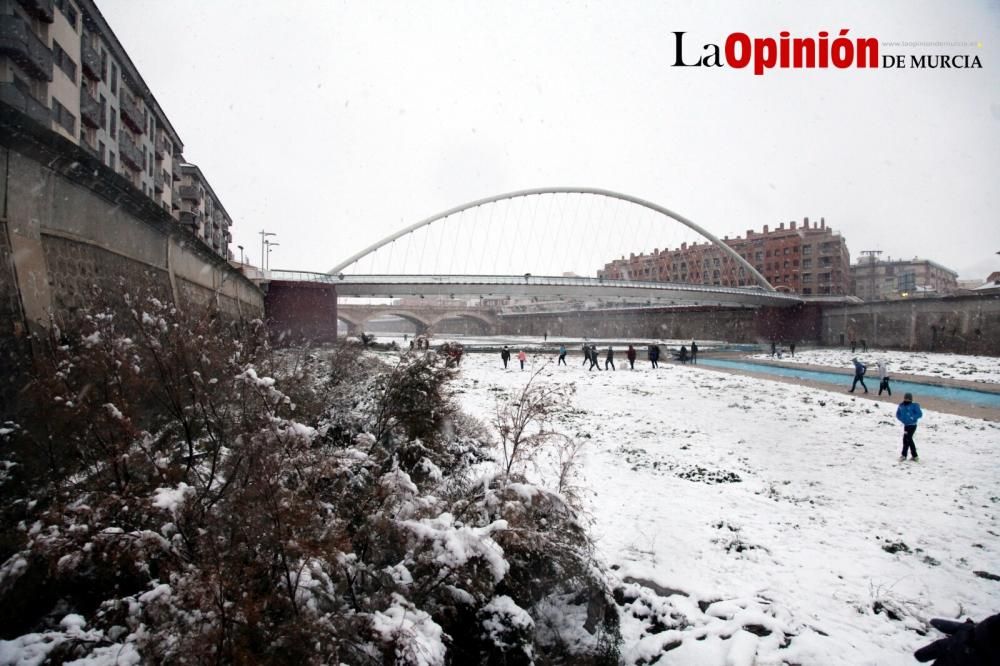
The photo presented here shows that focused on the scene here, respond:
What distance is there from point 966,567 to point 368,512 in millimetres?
7811

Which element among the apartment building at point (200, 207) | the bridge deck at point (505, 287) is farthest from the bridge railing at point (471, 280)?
the apartment building at point (200, 207)

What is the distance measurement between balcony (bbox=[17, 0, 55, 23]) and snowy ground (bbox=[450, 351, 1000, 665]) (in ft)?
86.0

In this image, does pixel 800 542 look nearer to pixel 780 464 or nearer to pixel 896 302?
pixel 780 464

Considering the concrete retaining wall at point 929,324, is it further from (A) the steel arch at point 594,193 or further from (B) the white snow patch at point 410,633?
(B) the white snow patch at point 410,633

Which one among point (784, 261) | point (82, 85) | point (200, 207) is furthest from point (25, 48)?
point (784, 261)

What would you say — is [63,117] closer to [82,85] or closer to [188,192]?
[82,85]

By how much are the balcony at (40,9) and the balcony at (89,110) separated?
433 cm

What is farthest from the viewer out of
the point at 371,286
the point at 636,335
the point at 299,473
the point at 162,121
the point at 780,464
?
the point at 636,335

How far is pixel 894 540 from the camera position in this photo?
22.9ft

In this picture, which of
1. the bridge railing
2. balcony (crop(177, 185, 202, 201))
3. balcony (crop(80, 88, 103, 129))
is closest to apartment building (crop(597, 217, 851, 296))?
the bridge railing

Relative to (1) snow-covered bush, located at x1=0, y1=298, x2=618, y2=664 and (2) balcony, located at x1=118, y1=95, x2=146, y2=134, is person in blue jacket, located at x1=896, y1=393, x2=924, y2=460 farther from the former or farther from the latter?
(2) balcony, located at x1=118, y1=95, x2=146, y2=134

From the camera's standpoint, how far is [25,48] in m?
18.9

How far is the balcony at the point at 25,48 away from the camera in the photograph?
715 inches

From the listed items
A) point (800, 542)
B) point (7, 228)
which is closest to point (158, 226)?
point (7, 228)
